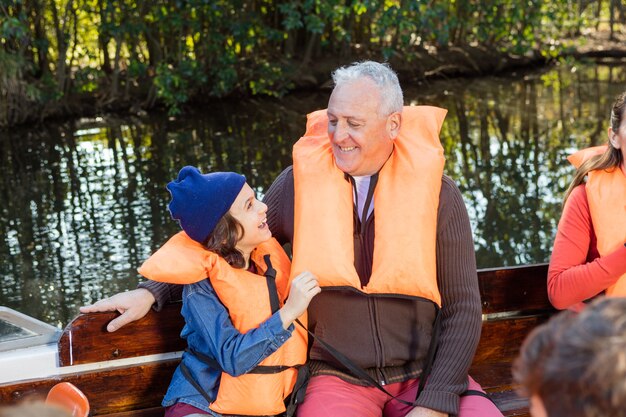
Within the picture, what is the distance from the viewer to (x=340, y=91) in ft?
7.77

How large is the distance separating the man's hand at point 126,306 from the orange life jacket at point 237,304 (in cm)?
24

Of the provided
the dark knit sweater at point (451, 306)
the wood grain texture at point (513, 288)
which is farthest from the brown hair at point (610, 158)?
the dark knit sweater at point (451, 306)

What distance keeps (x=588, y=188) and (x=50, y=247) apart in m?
4.40

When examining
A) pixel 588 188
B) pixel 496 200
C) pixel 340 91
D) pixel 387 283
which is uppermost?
pixel 340 91

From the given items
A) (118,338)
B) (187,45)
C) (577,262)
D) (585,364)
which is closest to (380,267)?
(577,262)

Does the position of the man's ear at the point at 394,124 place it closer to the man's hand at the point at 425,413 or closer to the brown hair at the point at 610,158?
the brown hair at the point at 610,158

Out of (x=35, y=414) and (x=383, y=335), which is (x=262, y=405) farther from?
(x=35, y=414)

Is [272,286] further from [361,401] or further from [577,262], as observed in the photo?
[577,262]

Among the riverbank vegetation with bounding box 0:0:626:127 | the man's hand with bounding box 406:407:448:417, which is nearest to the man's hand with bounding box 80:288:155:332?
the man's hand with bounding box 406:407:448:417

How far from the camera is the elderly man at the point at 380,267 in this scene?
89.7 inches

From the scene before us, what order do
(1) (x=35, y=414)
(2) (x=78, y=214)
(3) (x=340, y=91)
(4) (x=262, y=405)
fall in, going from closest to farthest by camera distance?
(1) (x=35, y=414) < (4) (x=262, y=405) < (3) (x=340, y=91) < (2) (x=78, y=214)

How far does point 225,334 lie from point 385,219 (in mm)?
498

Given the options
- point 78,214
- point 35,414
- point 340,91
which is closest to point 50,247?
point 78,214

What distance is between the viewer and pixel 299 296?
2143mm
